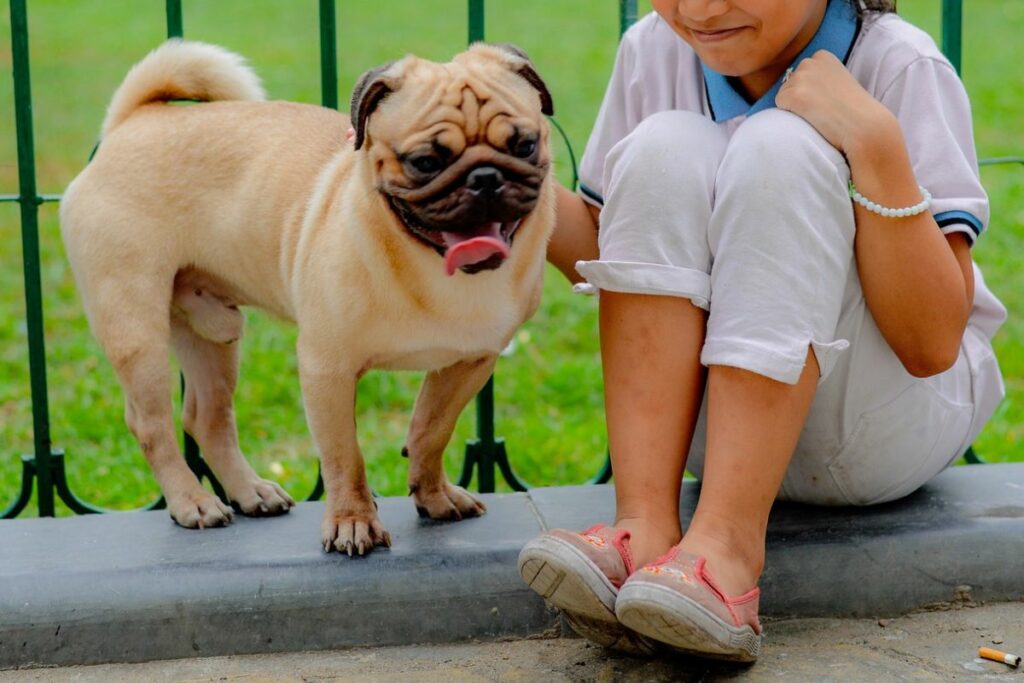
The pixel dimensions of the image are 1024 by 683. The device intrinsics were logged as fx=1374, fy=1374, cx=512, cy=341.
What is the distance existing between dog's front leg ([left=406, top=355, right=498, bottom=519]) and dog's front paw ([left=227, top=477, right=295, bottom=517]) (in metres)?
0.24

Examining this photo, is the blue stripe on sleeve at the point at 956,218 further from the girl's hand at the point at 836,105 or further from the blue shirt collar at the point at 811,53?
the blue shirt collar at the point at 811,53

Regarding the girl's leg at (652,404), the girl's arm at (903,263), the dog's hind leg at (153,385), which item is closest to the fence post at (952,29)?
the girl's arm at (903,263)

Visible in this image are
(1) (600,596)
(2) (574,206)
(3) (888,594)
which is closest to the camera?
(1) (600,596)

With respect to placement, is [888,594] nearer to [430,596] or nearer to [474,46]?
[430,596]

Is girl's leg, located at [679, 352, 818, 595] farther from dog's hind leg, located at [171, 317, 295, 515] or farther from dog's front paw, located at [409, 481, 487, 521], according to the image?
dog's hind leg, located at [171, 317, 295, 515]

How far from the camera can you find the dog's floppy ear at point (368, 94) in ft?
6.60

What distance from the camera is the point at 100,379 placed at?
12.9ft

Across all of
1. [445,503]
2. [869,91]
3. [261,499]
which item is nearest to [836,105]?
[869,91]

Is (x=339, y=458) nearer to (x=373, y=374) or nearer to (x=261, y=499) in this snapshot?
(x=261, y=499)

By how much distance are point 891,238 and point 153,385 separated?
1.24 metres

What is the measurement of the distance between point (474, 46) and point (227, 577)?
919 mm

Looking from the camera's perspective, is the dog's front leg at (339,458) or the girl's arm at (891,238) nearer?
the girl's arm at (891,238)

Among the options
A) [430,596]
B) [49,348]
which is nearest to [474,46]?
[430,596]

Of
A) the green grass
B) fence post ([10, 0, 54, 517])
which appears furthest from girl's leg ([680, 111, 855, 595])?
the green grass
